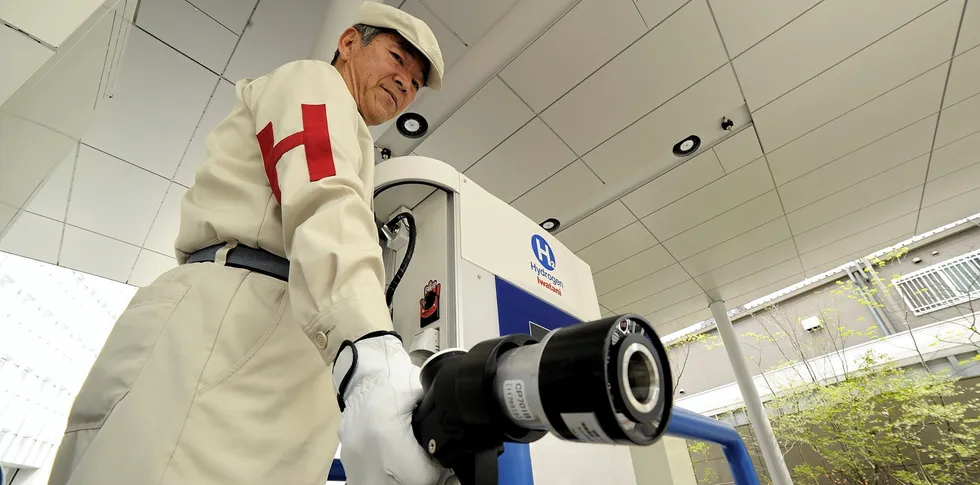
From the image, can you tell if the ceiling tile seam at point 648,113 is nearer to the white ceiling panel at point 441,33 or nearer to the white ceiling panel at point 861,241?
the white ceiling panel at point 441,33

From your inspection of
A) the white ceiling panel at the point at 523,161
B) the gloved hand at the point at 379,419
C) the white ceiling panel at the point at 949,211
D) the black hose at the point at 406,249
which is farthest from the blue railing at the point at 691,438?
the white ceiling panel at the point at 949,211

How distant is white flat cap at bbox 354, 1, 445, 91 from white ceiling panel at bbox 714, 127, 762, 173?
2778 millimetres

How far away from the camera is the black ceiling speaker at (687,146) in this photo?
309 cm

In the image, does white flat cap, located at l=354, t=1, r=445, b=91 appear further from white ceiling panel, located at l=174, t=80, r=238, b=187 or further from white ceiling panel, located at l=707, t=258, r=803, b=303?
white ceiling panel, located at l=707, t=258, r=803, b=303

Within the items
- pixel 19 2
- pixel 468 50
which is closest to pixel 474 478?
pixel 19 2

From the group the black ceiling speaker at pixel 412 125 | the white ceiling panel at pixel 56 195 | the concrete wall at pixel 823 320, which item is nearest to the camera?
the black ceiling speaker at pixel 412 125

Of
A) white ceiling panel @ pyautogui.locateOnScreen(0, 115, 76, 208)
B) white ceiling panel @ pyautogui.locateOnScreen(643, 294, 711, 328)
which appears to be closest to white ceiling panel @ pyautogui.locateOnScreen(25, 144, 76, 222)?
white ceiling panel @ pyautogui.locateOnScreen(0, 115, 76, 208)

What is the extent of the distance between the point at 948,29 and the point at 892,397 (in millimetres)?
3904

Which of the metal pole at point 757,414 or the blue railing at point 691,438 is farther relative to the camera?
the metal pole at point 757,414

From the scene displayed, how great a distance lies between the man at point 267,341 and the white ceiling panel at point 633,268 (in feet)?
13.1

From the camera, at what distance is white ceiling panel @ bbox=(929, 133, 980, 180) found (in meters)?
3.47

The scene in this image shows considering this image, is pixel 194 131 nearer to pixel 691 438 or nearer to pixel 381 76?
pixel 381 76

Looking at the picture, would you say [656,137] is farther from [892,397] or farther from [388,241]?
[892,397]

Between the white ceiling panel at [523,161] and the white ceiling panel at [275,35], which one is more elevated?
the white ceiling panel at [275,35]
